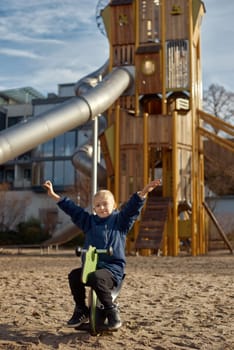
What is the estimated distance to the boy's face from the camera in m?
4.01

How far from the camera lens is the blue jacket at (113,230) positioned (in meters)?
3.94

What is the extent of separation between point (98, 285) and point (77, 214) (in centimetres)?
68

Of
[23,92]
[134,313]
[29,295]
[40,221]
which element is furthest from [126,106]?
[23,92]

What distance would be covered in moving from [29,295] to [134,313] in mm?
1964

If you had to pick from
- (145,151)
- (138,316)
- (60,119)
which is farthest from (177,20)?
(138,316)

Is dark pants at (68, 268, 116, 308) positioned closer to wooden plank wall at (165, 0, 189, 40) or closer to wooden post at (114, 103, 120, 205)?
wooden post at (114, 103, 120, 205)

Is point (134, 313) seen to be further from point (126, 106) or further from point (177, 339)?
point (126, 106)

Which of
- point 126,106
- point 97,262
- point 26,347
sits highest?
point 126,106

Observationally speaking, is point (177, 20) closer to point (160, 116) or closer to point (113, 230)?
point (160, 116)

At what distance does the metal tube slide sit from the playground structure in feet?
0.23

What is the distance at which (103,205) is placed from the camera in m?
4.02

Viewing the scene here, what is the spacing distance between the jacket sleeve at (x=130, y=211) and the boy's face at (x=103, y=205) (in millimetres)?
111

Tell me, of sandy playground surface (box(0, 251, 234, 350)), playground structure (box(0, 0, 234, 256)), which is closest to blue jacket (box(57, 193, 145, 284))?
sandy playground surface (box(0, 251, 234, 350))

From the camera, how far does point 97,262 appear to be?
154 inches
